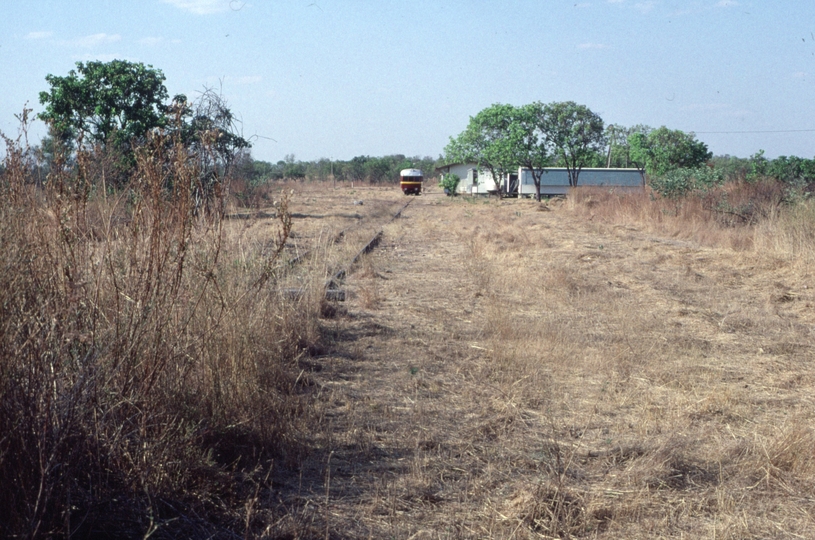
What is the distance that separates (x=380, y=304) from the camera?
31.8 feet

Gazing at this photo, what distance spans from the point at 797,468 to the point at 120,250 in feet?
13.4

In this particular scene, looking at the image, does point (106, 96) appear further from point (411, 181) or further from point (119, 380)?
point (411, 181)

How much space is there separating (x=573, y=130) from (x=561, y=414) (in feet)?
153

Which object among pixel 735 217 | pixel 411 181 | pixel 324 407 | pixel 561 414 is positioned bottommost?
pixel 561 414

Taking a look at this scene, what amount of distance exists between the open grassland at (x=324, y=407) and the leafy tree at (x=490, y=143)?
142ft

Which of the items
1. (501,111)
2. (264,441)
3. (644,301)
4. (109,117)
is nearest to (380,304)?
(644,301)

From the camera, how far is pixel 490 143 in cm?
5378

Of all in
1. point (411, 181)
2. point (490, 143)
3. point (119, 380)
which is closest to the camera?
point (119, 380)

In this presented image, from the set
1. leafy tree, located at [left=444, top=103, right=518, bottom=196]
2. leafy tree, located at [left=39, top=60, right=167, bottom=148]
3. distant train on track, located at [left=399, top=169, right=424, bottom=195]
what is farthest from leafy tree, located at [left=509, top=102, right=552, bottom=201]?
leafy tree, located at [left=39, top=60, right=167, bottom=148]

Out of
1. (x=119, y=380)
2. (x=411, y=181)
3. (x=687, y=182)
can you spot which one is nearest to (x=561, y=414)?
(x=119, y=380)

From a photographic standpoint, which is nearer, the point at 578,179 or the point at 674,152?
the point at 674,152

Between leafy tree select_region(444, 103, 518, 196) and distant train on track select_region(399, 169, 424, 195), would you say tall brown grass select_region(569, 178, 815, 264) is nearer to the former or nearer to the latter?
leafy tree select_region(444, 103, 518, 196)

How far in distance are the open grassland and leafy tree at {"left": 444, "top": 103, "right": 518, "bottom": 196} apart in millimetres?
43155

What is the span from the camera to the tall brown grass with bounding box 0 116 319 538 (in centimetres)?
280
